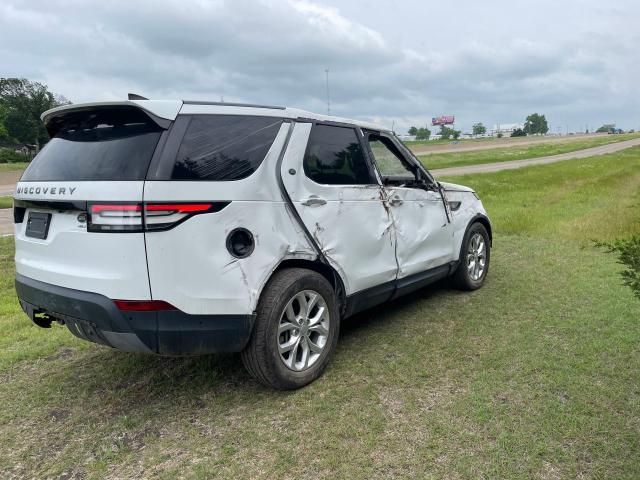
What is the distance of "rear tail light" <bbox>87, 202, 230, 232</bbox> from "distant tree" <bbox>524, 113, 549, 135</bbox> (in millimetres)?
193506

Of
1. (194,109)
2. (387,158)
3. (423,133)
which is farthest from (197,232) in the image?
(423,133)

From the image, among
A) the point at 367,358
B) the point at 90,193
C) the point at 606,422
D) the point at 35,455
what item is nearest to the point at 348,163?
the point at 367,358

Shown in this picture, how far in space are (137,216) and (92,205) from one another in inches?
11.3

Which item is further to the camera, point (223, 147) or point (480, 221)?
point (480, 221)

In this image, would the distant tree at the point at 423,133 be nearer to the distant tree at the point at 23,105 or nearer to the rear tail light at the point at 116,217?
the distant tree at the point at 23,105

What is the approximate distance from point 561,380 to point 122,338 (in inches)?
110

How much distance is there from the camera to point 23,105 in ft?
257

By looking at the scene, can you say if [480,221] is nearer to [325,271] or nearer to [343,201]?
[343,201]

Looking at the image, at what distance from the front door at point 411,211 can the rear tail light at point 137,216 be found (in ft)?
6.33

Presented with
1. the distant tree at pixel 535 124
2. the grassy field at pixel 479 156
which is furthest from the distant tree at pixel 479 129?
the grassy field at pixel 479 156

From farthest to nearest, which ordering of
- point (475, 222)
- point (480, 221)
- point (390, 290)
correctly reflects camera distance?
1. point (480, 221)
2. point (475, 222)
3. point (390, 290)

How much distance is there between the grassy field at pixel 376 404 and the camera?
2.60m

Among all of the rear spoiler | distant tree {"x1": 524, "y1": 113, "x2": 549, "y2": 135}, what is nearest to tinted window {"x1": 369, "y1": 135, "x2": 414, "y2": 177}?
the rear spoiler

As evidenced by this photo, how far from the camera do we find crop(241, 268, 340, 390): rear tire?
3.05m
